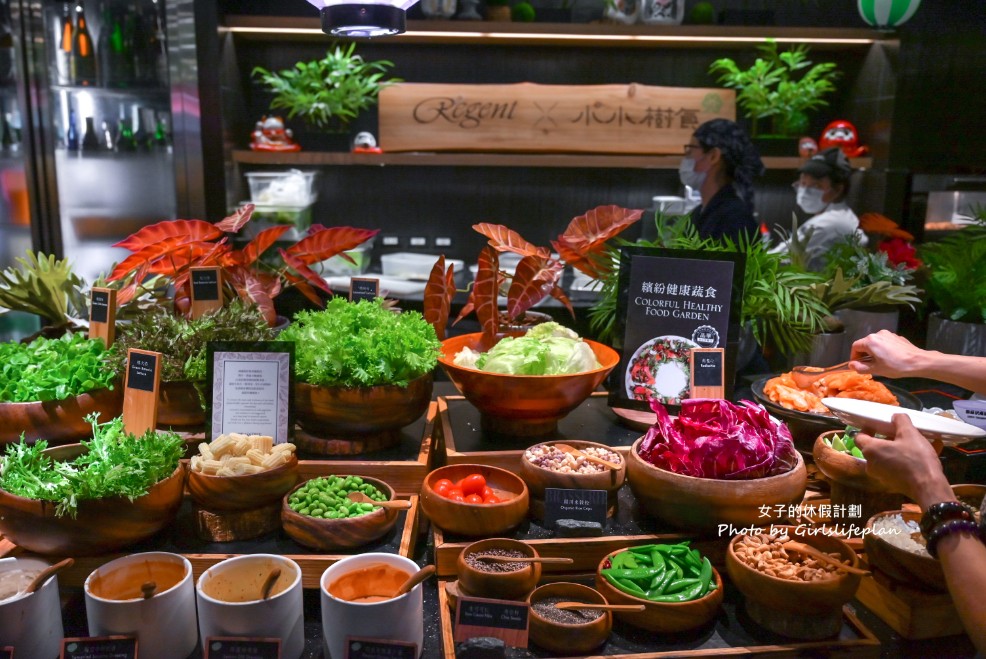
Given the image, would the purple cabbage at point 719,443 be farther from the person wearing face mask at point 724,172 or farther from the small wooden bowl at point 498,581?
the person wearing face mask at point 724,172

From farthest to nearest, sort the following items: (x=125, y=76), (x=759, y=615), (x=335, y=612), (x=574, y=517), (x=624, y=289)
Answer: (x=125, y=76)
(x=624, y=289)
(x=574, y=517)
(x=759, y=615)
(x=335, y=612)

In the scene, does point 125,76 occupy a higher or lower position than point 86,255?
higher

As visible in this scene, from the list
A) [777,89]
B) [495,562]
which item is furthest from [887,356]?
[777,89]

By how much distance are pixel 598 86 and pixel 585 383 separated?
3131 mm

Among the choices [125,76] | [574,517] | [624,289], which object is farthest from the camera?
[125,76]

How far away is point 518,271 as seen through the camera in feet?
6.34

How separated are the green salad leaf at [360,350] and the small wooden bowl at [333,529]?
0.31 metres

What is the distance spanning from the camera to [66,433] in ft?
5.36

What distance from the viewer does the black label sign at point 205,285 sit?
1.90 metres

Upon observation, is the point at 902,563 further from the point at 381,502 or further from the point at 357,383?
the point at 357,383

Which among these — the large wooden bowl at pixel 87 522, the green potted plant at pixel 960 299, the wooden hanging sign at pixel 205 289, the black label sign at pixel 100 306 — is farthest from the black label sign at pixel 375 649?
the green potted plant at pixel 960 299

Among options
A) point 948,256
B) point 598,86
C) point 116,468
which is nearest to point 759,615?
point 116,468

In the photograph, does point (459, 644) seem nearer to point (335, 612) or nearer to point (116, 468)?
point (335, 612)

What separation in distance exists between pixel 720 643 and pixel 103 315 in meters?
1.59
